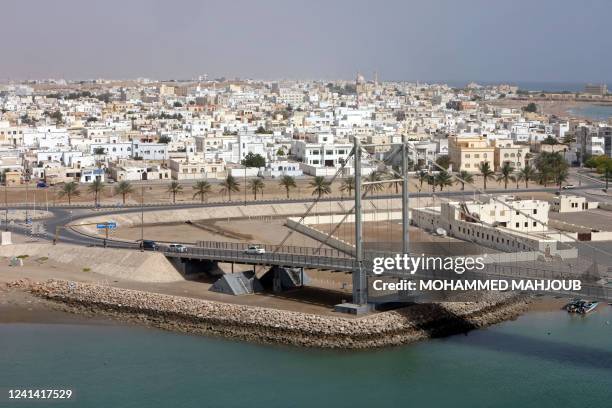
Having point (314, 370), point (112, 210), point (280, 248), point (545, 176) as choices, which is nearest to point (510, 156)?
point (545, 176)

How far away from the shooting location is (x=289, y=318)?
1902 cm

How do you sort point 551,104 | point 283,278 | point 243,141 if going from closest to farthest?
1. point 283,278
2. point 243,141
3. point 551,104

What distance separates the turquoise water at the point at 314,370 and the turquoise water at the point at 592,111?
8413 centimetres

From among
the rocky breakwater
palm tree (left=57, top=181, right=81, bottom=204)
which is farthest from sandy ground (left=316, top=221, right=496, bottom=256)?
palm tree (left=57, top=181, right=81, bottom=204)

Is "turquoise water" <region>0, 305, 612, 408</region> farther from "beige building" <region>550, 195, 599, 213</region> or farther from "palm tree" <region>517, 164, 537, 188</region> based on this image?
"palm tree" <region>517, 164, 537, 188</region>

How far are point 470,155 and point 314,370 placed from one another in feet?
105

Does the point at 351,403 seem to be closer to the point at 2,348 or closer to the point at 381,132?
the point at 2,348

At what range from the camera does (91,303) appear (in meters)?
21.6

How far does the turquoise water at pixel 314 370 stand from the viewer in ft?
52.2

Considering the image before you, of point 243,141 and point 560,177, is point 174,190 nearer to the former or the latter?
point 243,141

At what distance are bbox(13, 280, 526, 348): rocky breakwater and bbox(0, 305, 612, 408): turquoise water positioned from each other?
309mm

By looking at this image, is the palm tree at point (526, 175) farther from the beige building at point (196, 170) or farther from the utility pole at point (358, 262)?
the utility pole at point (358, 262)

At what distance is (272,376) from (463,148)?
32701 mm

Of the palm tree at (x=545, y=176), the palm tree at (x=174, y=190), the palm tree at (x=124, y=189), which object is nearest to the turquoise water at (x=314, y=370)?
the palm tree at (x=124, y=189)
